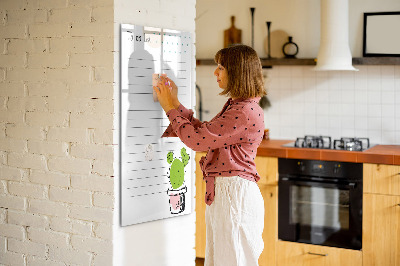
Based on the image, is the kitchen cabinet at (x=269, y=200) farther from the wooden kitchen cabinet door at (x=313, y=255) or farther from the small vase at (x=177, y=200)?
the small vase at (x=177, y=200)

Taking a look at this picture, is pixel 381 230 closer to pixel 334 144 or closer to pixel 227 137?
pixel 334 144

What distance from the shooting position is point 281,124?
472 cm

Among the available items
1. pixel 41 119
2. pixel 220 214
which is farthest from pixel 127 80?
pixel 220 214

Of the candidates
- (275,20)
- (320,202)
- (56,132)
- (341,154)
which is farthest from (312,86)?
(56,132)

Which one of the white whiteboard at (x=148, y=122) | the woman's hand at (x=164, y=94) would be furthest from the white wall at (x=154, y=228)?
the woman's hand at (x=164, y=94)

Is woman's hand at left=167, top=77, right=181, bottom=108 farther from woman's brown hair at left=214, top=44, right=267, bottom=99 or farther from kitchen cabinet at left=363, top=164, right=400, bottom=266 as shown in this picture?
kitchen cabinet at left=363, top=164, right=400, bottom=266

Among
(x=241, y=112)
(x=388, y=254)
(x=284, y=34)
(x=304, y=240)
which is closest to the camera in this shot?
(x=241, y=112)

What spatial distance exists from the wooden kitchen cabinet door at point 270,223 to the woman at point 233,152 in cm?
145

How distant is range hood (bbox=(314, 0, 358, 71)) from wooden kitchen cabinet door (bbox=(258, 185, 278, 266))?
3.14 feet

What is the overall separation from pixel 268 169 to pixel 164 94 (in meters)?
1.61

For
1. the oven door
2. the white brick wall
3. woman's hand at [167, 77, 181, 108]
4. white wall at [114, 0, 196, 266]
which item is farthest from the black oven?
the white brick wall

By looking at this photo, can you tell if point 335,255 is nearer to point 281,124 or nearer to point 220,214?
point 281,124

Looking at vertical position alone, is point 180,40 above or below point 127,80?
above

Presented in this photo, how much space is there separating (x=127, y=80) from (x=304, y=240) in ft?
6.75
